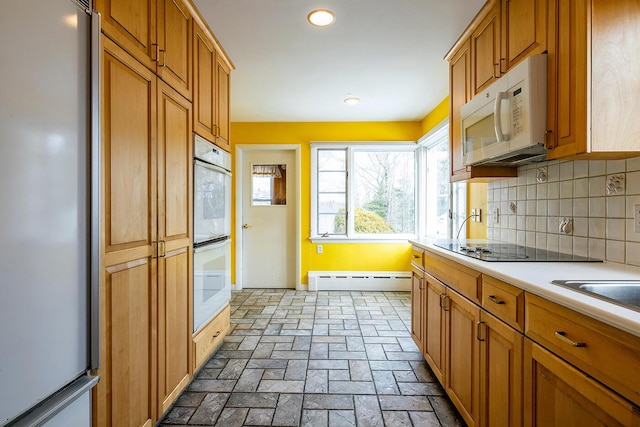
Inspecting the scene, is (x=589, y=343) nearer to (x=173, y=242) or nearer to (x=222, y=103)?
(x=173, y=242)

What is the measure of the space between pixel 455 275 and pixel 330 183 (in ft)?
9.75

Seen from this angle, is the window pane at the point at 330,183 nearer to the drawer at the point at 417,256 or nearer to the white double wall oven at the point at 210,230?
the white double wall oven at the point at 210,230

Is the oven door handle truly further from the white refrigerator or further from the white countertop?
the white countertop

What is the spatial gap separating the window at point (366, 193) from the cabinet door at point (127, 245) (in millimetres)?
3060

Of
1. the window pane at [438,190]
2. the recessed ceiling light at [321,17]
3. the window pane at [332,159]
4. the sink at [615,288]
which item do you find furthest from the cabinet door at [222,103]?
the window pane at [438,190]

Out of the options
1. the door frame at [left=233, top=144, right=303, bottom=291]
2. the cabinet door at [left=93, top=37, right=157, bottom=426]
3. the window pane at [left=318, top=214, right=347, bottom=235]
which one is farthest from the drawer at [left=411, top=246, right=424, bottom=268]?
the door frame at [left=233, top=144, right=303, bottom=291]

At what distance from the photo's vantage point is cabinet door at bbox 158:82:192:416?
155 centimetres

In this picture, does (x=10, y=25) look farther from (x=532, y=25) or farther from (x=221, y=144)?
(x=532, y=25)

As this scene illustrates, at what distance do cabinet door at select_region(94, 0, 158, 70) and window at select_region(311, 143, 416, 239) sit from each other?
3.05m

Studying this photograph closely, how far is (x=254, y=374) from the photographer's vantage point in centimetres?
216

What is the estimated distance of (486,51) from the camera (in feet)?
6.18

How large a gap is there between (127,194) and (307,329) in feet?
7.13

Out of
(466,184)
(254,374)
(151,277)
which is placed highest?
(466,184)

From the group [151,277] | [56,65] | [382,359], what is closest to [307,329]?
[382,359]
